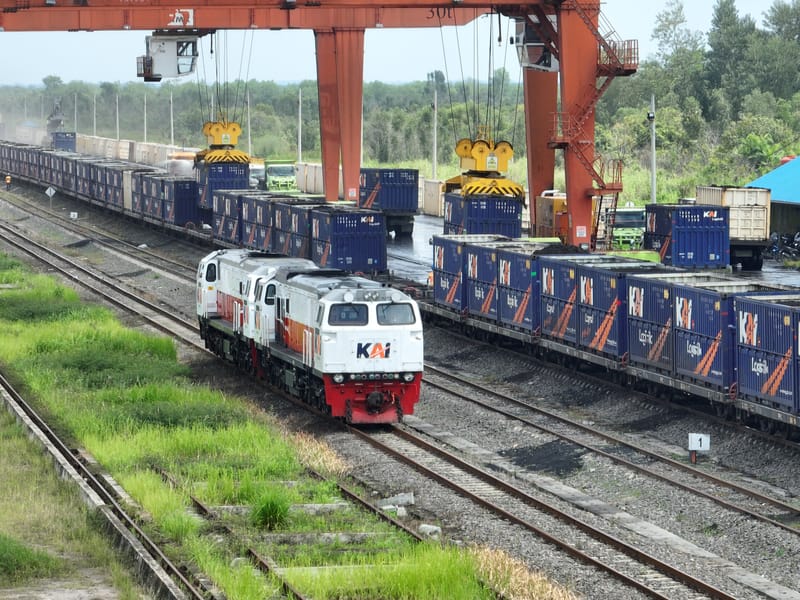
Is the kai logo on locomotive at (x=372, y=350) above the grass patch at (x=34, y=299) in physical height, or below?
above

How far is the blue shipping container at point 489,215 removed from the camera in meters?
51.9

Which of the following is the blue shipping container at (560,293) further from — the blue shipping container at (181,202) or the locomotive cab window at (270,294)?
the blue shipping container at (181,202)

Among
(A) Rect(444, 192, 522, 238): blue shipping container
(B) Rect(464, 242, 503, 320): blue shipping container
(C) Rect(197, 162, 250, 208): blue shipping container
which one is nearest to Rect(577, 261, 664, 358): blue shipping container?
(B) Rect(464, 242, 503, 320): blue shipping container

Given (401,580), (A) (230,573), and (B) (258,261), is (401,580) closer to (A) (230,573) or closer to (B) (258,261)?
(A) (230,573)

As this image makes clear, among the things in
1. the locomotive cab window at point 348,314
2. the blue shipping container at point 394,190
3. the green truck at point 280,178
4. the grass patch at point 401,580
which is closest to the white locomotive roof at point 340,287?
the locomotive cab window at point 348,314

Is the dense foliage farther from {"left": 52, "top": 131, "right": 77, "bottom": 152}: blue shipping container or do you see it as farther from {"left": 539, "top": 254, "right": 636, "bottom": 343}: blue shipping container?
{"left": 539, "top": 254, "right": 636, "bottom": 343}: blue shipping container

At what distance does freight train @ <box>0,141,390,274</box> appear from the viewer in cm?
4772

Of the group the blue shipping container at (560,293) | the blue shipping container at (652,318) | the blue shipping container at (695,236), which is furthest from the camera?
the blue shipping container at (695,236)

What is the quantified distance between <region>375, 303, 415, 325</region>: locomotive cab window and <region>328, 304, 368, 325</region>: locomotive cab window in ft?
0.95

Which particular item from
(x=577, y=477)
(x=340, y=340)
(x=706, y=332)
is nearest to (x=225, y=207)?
(x=340, y=340)

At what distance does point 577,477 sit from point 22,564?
9.98 meters

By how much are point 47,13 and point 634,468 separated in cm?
3522

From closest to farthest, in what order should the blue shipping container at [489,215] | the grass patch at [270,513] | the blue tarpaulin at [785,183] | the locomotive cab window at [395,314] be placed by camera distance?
1. the grass patch at [270,513]
2. the locomotive cab window at [395,314]
3. the blue shipping container at [489,215]
4. the blue tarpaulin at [785,183]

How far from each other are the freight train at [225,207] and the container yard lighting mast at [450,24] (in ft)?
20.2
